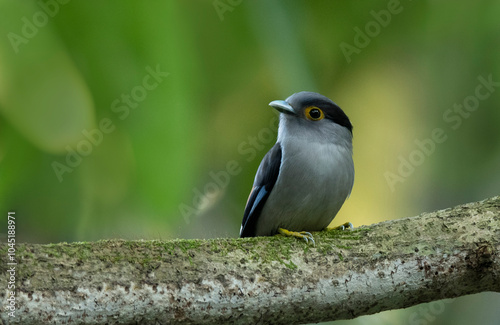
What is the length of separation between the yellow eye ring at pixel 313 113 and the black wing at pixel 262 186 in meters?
0.25

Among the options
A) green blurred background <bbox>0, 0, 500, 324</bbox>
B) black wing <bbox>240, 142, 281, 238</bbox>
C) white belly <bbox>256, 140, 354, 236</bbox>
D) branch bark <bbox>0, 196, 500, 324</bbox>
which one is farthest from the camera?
black wing <bbox>240, 142, 281, 238</bbox>

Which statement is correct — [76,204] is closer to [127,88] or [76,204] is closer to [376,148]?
[127,88]

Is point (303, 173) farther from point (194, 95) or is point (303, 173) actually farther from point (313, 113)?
point (194, 95)

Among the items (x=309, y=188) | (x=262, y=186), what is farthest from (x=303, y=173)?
(x=262, y=186)

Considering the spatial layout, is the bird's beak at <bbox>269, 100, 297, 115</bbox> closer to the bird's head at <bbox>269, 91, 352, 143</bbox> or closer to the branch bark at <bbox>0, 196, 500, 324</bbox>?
the bird's head at <bbox>269, 91, 352, 143</bbox>

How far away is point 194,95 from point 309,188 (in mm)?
900

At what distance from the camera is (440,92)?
594 centimetres

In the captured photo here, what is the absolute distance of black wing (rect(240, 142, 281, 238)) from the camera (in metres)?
3.61

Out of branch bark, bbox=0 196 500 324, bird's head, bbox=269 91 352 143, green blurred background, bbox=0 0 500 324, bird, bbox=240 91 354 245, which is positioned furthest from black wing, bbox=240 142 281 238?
branch bark, bbox=0 196 500 324

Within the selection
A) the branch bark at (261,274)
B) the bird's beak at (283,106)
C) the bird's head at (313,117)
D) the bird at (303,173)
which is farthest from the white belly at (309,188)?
the branch bark at (261,274)

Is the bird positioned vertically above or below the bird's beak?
below

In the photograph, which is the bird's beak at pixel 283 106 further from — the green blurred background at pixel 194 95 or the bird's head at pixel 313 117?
the green blurred background at pixel 194 95

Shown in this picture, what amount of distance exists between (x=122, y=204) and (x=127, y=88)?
0.67 m

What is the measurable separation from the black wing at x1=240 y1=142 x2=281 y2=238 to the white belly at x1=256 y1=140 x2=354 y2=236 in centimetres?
5
